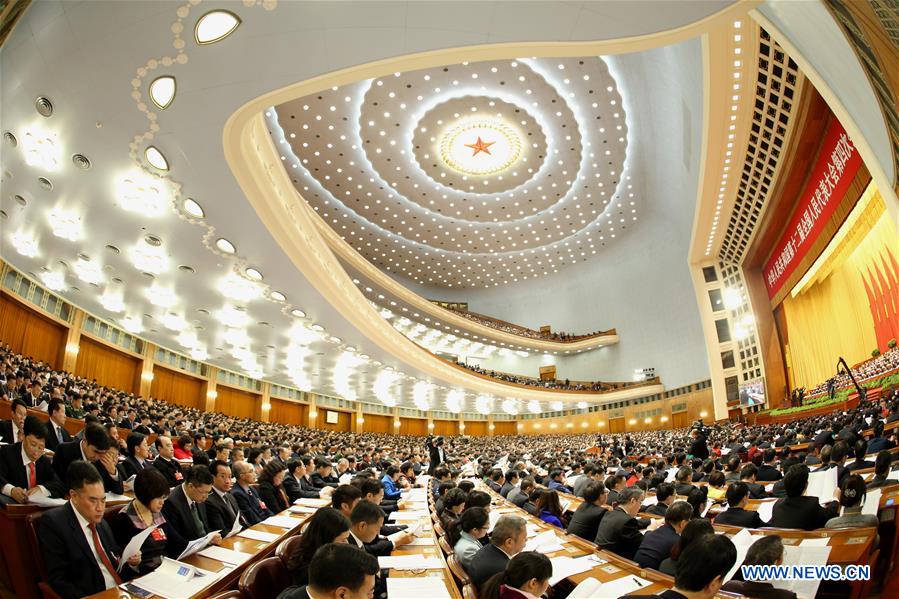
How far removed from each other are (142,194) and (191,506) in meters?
5.58

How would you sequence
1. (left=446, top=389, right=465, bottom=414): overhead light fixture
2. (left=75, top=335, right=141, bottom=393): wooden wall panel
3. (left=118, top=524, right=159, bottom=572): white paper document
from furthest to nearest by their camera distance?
(left=446, top=389, right=465, bottom=414): overhead light fixture, (left=75, top=335, right=141, bottom=393): wooden wall panel, (left=118, top=524, right=159, bottom=572): white paper document

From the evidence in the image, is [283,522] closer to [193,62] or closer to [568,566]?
[568,566]

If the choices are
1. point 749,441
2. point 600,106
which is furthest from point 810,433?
point 600,106

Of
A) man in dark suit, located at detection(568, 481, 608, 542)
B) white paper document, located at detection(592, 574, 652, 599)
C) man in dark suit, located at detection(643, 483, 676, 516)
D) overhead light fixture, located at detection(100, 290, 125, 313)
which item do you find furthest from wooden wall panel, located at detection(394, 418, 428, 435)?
white paper document, located at detection(592, 574, 652, 599)

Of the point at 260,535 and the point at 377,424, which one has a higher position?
the point at 377,424

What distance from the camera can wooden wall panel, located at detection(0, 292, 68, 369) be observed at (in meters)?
10.6

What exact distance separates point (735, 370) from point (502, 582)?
742 inches

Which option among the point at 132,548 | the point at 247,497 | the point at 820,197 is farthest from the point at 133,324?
the point at 820,197

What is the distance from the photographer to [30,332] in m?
11.2

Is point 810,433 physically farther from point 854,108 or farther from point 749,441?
point 854,108

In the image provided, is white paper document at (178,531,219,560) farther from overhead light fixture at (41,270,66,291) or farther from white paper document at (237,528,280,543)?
overhead light fixture at (41,270,66,291)

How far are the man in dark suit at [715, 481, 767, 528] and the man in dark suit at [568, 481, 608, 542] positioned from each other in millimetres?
784

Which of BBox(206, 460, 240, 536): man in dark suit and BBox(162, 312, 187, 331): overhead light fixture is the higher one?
BBox(162, 312, 187, 331): overhead light fixture

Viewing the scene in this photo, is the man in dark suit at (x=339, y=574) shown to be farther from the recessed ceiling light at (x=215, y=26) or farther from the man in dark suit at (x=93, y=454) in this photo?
the recessed ceiling light at (x=215, y=26)
